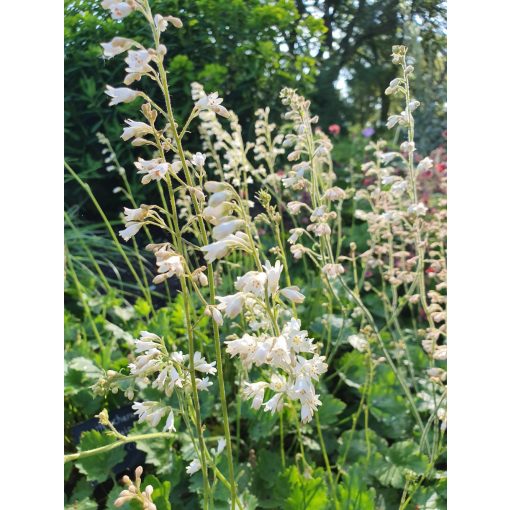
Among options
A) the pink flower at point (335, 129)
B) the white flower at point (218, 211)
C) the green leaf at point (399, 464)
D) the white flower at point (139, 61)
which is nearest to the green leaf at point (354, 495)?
the green leaf at point (399, 464)

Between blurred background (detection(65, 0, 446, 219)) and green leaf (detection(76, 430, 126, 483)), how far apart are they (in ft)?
1.84

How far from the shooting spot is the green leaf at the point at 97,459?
3.60 ft

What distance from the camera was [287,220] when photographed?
2.28 meters

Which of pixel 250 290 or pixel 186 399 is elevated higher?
pixel 250 290

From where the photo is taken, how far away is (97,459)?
1.13 m

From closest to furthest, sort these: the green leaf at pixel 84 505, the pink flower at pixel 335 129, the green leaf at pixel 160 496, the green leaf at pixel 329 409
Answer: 1. the green leaf at pixel 160 496
2. the green leaf at pixel 84 505
3. the green leaf at pixel 329 409
4. the pink flower at pixel 335 129

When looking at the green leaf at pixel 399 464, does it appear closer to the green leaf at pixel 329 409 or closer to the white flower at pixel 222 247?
the green leaf at pixel 329 409

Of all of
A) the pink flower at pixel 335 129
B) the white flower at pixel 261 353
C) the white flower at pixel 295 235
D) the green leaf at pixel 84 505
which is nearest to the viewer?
the white flower at pixel 261 353

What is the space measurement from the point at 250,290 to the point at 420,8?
101 centimetres

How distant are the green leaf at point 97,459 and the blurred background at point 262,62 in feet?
1.84
